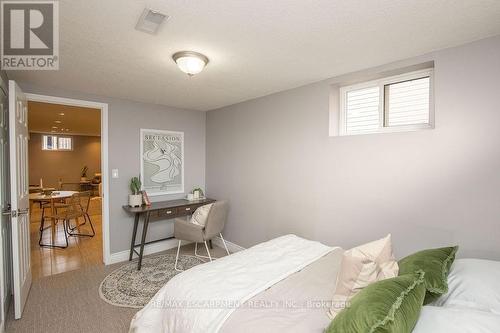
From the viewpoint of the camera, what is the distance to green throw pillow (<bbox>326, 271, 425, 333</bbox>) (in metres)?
0.89

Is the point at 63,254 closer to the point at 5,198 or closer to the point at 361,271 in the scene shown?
the point at 5,198

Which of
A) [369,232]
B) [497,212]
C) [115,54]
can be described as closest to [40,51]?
[115,54]

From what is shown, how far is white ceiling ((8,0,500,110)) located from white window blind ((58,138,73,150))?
8.20 metres

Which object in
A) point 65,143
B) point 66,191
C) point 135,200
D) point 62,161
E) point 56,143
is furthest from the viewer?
point 65,143

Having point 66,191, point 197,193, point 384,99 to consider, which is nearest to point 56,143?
point 66,191

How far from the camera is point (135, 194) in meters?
3.58

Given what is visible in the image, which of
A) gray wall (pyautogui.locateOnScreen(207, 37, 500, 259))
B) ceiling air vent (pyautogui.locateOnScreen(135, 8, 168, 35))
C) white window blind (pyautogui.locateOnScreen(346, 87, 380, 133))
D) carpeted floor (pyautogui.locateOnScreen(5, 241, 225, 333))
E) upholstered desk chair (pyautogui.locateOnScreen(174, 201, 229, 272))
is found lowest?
carpeted floor (pyautogui.locateOnScreen(5, 241, 225, 333))

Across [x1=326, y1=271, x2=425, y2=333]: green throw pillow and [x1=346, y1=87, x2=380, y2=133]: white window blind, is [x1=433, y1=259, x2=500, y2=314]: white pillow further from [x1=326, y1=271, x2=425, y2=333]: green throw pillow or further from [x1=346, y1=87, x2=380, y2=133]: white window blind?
[x1=346, y1=87, x2=380, y2=133]: white window blind

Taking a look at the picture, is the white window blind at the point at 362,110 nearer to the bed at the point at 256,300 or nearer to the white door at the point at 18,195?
the bed at the point at 256,300

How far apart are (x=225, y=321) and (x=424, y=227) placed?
173 cm

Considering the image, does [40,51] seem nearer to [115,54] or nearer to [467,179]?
[115,54]

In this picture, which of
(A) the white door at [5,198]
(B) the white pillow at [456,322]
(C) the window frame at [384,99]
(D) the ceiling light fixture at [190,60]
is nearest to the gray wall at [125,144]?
(A) the white door at [5,198]

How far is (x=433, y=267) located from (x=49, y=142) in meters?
11.6

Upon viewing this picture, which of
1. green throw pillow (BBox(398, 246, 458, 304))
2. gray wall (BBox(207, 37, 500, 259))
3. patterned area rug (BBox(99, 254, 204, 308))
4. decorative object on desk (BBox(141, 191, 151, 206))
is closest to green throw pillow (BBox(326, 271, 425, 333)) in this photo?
green throw pillow (BBox(398, 246, 458, 304))
